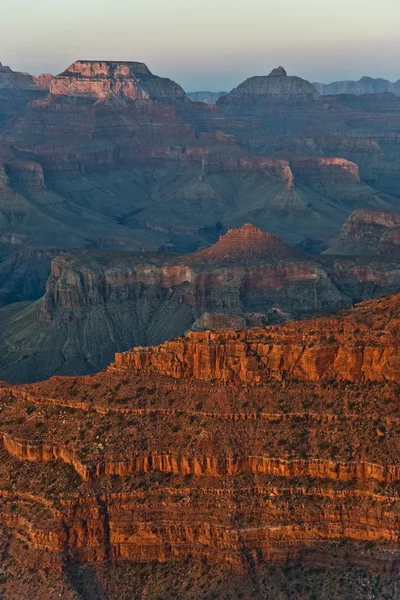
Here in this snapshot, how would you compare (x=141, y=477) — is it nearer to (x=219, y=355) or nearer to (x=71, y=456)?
(x=71, y=456)

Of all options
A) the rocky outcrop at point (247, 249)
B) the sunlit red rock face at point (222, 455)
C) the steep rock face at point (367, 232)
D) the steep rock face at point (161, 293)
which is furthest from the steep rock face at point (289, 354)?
the steep rock face at point (367, 232)

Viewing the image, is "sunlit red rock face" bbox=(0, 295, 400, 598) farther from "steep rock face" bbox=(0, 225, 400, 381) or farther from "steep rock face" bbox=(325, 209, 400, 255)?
"steep rock face" bbox=(325, 209, 400, 255)

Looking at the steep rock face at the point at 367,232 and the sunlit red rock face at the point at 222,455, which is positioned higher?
the sunlit red rock face at the point at 222,455

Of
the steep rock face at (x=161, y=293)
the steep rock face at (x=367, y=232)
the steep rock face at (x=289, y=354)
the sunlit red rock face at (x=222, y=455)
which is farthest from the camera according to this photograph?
the steep rock face at (x=367, y=232)

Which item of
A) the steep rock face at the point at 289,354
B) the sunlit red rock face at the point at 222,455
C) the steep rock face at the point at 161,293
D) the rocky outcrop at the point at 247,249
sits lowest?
the steep rock face at the point at 161,293

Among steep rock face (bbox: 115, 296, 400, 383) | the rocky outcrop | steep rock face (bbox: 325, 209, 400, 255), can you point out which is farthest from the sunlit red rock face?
steep rock face (bbox: 325, 209, 400, 255)

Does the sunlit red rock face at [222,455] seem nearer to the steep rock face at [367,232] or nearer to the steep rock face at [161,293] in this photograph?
the steep rock face at [161,293]

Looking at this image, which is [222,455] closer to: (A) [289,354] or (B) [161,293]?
(A) [289,354]

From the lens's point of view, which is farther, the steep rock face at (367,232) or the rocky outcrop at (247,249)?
the steep rock face at (367,232)

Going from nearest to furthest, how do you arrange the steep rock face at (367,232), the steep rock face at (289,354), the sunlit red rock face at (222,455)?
the sunlit red rock face at (222,455)
the steep rock face at (289,354)
the steep rock face at (367,232)
